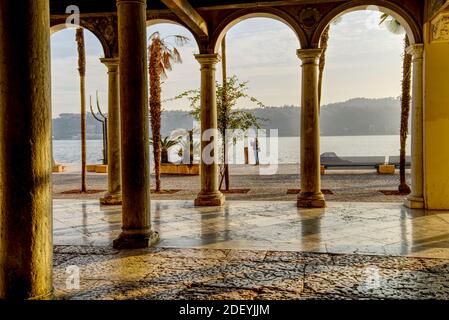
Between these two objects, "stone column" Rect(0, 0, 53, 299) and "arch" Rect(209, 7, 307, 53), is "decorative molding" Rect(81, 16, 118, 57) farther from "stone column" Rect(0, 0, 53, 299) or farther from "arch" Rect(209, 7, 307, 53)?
"stone column" Rect(0, 0, 53, 299)

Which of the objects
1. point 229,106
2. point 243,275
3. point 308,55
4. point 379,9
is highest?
point 379,9

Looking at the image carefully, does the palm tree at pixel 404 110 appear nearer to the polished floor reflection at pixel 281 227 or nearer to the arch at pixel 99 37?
the polished floor reflection at pixel 281 227

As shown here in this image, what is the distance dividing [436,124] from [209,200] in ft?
18.5

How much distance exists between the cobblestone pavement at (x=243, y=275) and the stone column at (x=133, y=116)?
1.87 feet

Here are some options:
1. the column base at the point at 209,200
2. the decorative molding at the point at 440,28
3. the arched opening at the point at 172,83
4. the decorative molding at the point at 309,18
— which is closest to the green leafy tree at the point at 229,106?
the arched opening at the point at 172,83

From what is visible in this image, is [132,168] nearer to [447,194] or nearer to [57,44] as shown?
[447,194]

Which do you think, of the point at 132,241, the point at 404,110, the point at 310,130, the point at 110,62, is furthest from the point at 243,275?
the point at 404,110

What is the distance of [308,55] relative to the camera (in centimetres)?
983

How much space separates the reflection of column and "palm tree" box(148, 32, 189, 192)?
786 centimetres

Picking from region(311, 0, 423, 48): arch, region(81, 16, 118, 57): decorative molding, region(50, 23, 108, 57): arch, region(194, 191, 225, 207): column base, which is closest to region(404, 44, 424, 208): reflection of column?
region(311, 0, 423, 48): arch

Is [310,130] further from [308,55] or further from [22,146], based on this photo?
[22,146]

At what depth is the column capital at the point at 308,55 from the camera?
385 inches
